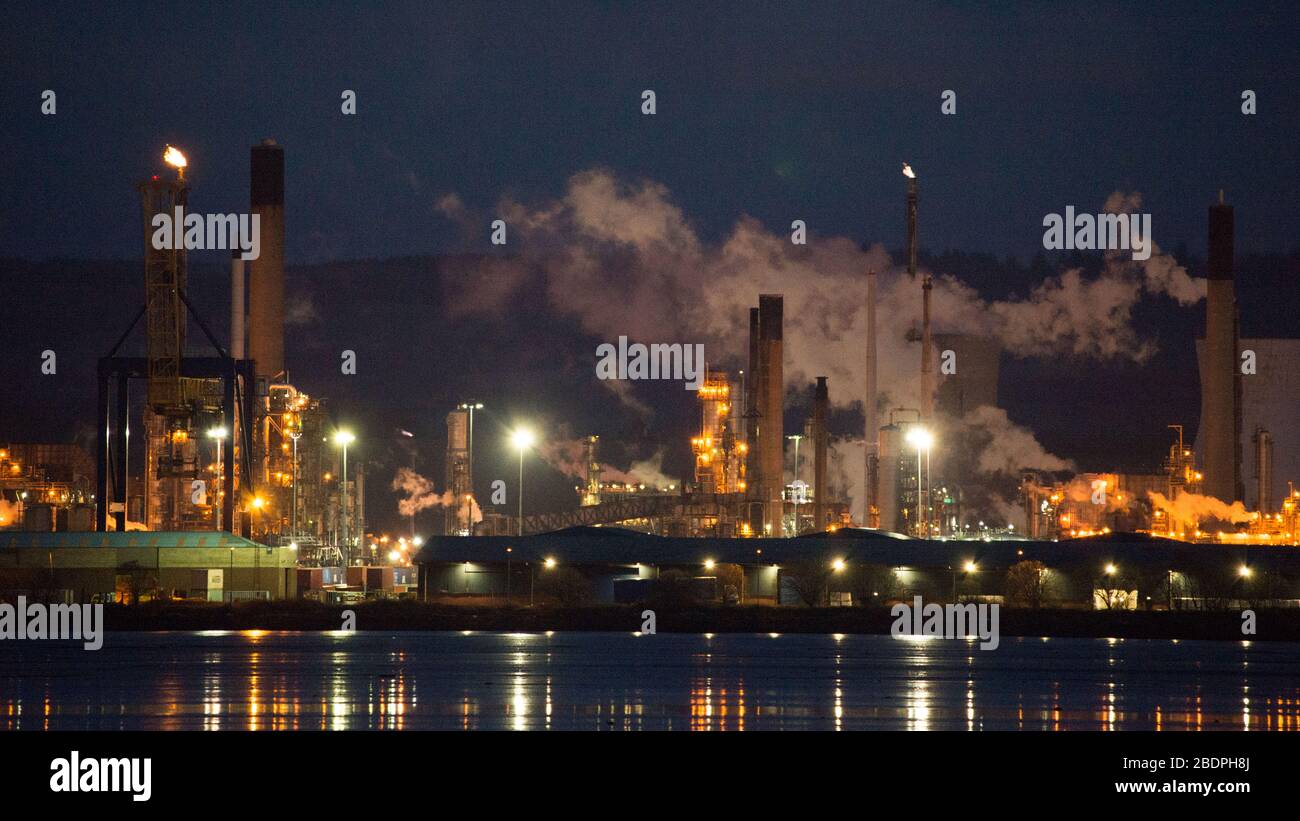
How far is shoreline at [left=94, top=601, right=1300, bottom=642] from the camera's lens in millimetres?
69250

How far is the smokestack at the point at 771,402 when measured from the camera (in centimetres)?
11906

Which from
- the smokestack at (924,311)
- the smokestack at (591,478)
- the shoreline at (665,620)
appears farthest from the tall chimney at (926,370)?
the shoreline at (665,620)

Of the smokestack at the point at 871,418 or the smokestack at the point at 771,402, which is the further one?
the smokestack at the point at 871,418

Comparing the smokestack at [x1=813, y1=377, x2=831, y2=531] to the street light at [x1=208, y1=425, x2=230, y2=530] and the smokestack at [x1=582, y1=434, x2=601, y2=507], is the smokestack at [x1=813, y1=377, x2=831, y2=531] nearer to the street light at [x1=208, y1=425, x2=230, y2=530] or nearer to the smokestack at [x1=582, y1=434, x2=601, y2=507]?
the smokestack at [x1=582, y1=434, x2=601, y2=507]

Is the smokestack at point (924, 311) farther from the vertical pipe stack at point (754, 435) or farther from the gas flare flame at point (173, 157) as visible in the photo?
the gas flare flame at point (173, 157)

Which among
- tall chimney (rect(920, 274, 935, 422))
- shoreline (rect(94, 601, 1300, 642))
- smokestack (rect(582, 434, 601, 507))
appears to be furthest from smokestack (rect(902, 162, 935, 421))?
shoreline (rect(94, 601, 1300, 642))

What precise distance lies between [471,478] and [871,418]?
31.8m

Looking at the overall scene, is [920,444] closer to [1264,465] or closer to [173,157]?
[1264,465]

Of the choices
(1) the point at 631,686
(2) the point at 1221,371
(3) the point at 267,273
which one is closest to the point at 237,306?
(3) the point at 267,273

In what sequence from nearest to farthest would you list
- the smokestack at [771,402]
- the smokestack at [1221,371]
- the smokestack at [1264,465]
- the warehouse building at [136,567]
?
the warehouse building at [136,567] → the smokestack at [1221,371] → the smokestack at [771,402] → the smokestack at [1264,465]

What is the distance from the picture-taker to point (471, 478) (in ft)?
410

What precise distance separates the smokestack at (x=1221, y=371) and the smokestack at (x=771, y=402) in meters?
28.5
